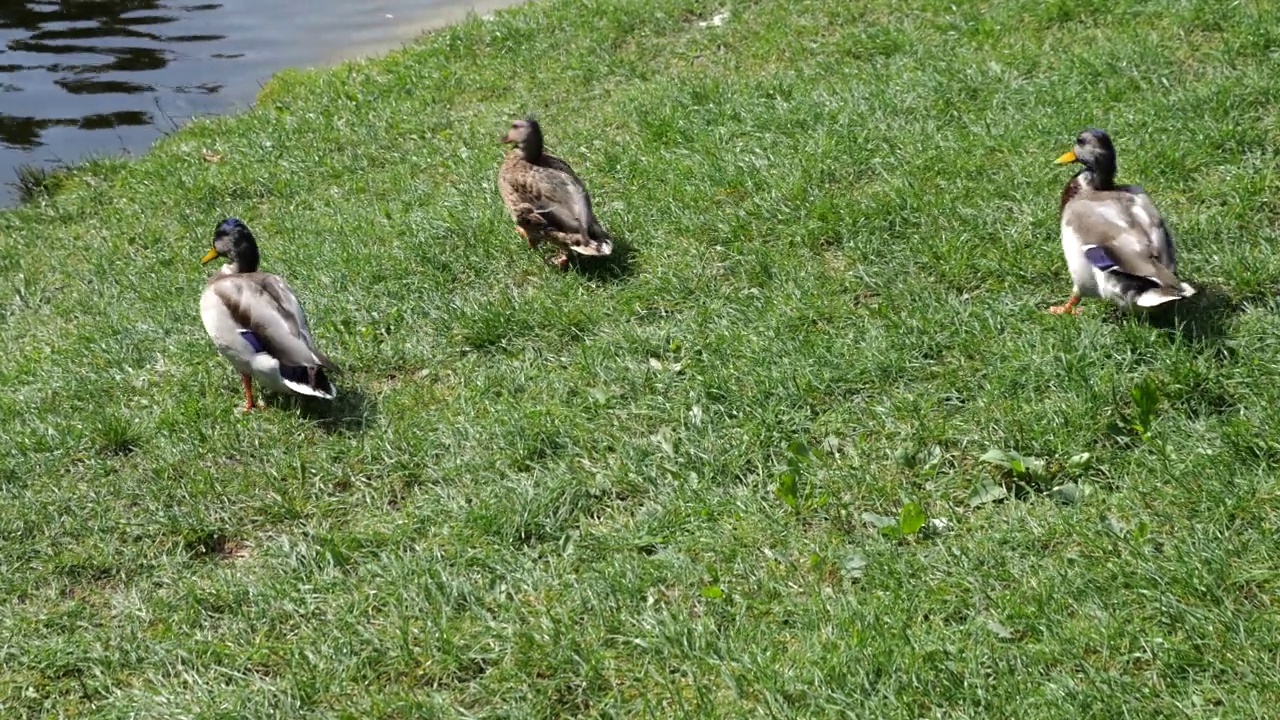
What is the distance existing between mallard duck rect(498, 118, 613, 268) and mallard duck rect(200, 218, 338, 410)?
1397 millimetres

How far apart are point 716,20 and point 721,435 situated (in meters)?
5.91

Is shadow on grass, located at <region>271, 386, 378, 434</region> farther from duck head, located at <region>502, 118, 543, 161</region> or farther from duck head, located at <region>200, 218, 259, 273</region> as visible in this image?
duck head, located at <region>502, 118, 543, 161</region>

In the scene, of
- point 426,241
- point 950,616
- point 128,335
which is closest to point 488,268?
point 426,241

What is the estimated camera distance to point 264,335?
529 centimetres

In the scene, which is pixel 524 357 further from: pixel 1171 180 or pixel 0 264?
pixel 0 264

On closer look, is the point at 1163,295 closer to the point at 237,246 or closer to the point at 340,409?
the point at 340,409

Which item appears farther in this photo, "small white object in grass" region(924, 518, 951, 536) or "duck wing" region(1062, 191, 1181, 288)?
"duck wing" region(1062, 191, 1181, 288)

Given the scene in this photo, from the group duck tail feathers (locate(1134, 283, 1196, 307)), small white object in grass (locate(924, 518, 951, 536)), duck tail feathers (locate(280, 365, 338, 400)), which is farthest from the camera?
duck tail feathers (locate(280, 365, 338, 400))

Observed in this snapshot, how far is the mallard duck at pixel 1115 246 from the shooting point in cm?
476

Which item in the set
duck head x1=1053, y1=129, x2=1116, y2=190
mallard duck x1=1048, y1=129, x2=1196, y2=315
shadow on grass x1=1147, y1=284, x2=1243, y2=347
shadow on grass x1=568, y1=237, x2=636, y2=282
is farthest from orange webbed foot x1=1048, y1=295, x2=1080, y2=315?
shadow on grass x1=568, y1=237, x2=636, y2=282

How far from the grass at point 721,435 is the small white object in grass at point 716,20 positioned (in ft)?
5.38

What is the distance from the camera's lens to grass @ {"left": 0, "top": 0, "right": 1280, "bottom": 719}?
3652 millimetres

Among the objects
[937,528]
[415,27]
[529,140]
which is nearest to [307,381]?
[529,140]

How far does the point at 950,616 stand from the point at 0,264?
7.10 meters
